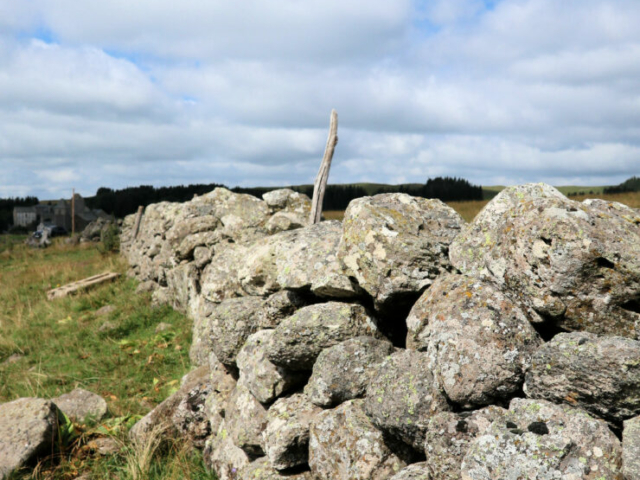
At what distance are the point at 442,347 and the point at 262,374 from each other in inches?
95.7

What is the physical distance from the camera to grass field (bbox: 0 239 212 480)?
6.63 meters

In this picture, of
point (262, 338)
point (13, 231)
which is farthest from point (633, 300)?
point (13, 231)

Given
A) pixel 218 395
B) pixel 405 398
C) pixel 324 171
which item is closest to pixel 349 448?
pixel 405 398

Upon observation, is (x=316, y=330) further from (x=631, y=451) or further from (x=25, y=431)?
(x=25, y=431)

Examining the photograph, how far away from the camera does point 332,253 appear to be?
5.20 meters

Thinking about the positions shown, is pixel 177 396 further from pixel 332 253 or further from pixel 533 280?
pixel 533 280

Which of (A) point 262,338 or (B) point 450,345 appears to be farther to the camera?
(A) point 262,338

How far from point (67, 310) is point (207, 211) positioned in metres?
6.37

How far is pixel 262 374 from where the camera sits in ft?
17.5

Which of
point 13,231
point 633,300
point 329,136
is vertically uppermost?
point 329,136

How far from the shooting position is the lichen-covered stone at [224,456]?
5636 millimetres

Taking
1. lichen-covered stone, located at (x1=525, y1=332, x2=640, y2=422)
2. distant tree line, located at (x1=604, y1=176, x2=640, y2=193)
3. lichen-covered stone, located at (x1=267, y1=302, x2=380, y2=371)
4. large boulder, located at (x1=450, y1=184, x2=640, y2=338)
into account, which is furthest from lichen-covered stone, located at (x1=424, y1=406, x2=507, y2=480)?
distant tree line, located at (x1=604, y1=176, x2=640, y2=193)

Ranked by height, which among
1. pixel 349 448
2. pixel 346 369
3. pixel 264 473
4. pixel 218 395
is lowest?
pixel 264 473

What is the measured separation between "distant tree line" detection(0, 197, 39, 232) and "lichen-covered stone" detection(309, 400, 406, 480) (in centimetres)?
9960
